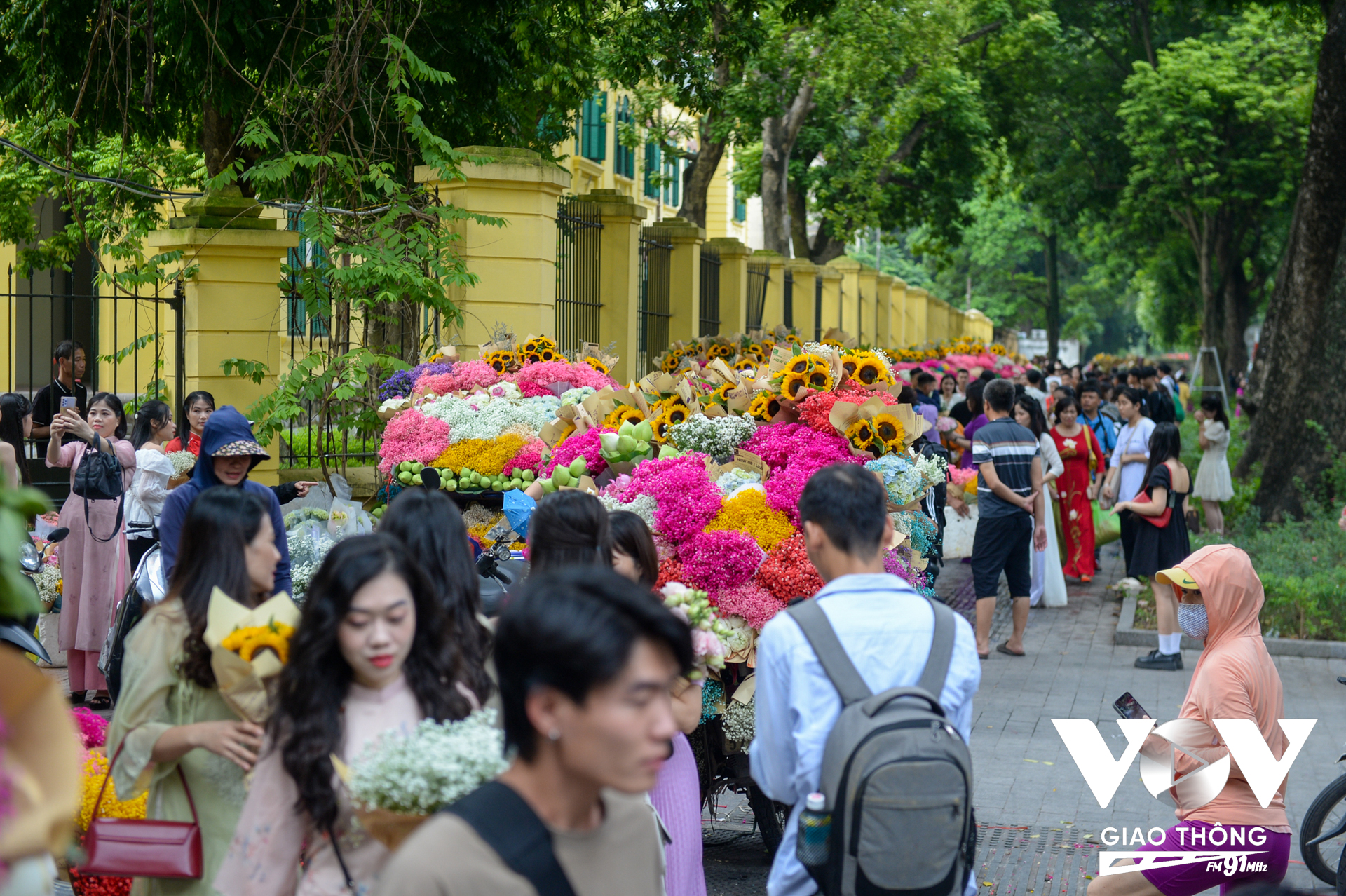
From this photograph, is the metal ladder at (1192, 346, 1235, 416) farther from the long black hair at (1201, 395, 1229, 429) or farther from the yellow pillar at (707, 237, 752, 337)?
the long black hair at (1201, 395, 1229, 429)

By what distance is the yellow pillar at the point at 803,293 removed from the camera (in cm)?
2238

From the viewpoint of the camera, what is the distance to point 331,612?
9.29 feet

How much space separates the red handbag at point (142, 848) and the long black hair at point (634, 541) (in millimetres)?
1497

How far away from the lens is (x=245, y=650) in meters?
3.10

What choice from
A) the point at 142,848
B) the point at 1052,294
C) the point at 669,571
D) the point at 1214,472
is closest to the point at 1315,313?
the point at 1214,472

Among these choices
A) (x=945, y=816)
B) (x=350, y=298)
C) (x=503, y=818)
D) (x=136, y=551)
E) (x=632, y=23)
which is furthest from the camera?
(x=632, y=23)

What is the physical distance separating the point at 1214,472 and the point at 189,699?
12.6m

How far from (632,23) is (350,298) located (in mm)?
7559

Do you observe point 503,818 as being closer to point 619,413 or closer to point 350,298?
point 619,413

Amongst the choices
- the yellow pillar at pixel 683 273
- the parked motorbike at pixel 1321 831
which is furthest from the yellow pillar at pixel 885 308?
the parked motorbike at pixel 1321 831

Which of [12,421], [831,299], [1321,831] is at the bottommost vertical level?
[1321,831]

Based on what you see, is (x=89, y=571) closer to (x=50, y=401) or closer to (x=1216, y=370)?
(x=50, y=401)

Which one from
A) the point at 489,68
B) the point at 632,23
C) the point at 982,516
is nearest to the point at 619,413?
the point at 982,516

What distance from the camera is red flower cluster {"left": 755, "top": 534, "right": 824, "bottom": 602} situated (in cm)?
532
